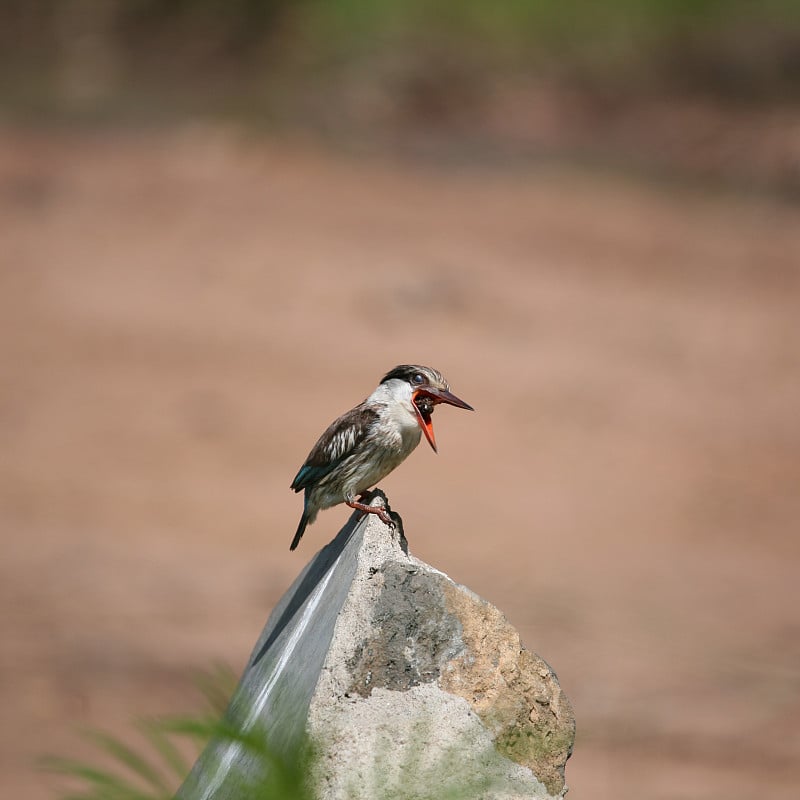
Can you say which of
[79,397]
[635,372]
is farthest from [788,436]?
[79,397]

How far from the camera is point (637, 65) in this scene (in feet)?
60.6

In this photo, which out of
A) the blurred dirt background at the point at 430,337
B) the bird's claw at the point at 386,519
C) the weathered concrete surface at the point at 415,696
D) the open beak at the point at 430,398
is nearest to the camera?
the weathered concrete surface at the point at 415,696

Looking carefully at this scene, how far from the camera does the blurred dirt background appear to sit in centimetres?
874

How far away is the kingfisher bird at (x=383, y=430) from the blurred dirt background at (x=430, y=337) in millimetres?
2200

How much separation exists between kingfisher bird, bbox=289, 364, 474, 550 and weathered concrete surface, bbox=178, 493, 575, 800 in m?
1.28

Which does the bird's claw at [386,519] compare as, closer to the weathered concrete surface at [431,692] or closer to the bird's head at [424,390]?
the weathered concrete surface at [431,692]

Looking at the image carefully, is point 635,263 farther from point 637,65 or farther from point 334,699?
point 334,699

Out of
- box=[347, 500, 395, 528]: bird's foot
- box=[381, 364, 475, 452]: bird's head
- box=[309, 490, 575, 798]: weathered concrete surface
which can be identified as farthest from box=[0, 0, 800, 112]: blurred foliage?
box=[309, 490, 575, 798]: weathered concrete surface

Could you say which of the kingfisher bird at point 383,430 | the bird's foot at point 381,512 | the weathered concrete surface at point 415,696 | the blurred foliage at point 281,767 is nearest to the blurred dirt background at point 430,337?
the kingfisher bird at point 383,430

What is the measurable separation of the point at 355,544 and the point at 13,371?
10522mm

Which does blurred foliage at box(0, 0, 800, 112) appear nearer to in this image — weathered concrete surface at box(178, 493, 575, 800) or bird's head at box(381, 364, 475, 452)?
bird's head at box(381, 364, 475, 452)

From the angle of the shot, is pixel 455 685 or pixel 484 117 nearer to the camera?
pixel 455 685

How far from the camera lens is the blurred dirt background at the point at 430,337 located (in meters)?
8.74

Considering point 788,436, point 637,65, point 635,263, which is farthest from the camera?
point 637,65
